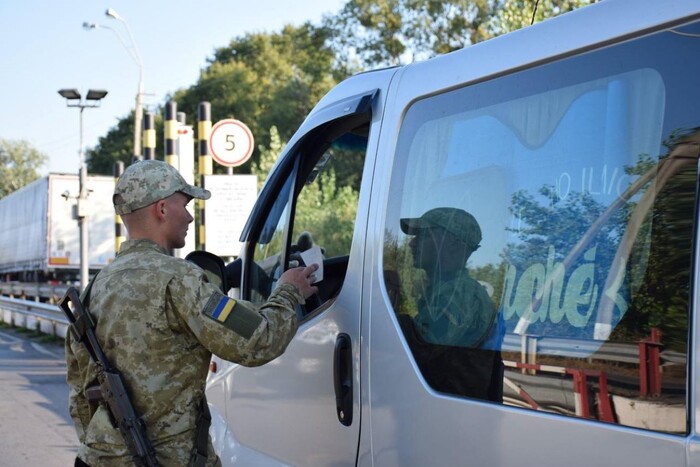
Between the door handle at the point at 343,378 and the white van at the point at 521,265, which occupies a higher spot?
the white van at the point at 521,265

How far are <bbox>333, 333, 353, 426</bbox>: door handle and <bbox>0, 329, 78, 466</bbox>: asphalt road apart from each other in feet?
14.9

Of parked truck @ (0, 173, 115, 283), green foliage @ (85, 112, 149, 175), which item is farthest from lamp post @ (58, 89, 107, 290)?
green foliage @ (85, 112, 149, 175)

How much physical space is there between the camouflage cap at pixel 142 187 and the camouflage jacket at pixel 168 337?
157 mm

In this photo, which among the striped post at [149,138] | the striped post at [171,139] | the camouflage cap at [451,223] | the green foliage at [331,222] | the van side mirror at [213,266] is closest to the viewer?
the camouflage cap at [451,223]

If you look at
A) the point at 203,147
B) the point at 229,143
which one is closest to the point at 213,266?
the point at 229,143

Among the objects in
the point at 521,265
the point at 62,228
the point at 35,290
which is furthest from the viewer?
the point at 62,228

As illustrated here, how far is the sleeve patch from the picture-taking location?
2607mm

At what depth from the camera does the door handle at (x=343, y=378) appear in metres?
2.76

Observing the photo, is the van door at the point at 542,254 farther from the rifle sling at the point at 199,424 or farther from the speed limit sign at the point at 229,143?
the speed limit sign at the point at 229,143

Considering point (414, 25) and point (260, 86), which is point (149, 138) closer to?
point (414, 25)

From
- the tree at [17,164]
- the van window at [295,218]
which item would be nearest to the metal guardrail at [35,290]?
the van window at [295,218]

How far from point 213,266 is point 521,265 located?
4.53ft

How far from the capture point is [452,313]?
250 centimetres

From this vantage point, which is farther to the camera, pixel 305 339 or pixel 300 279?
pixel 305 339
